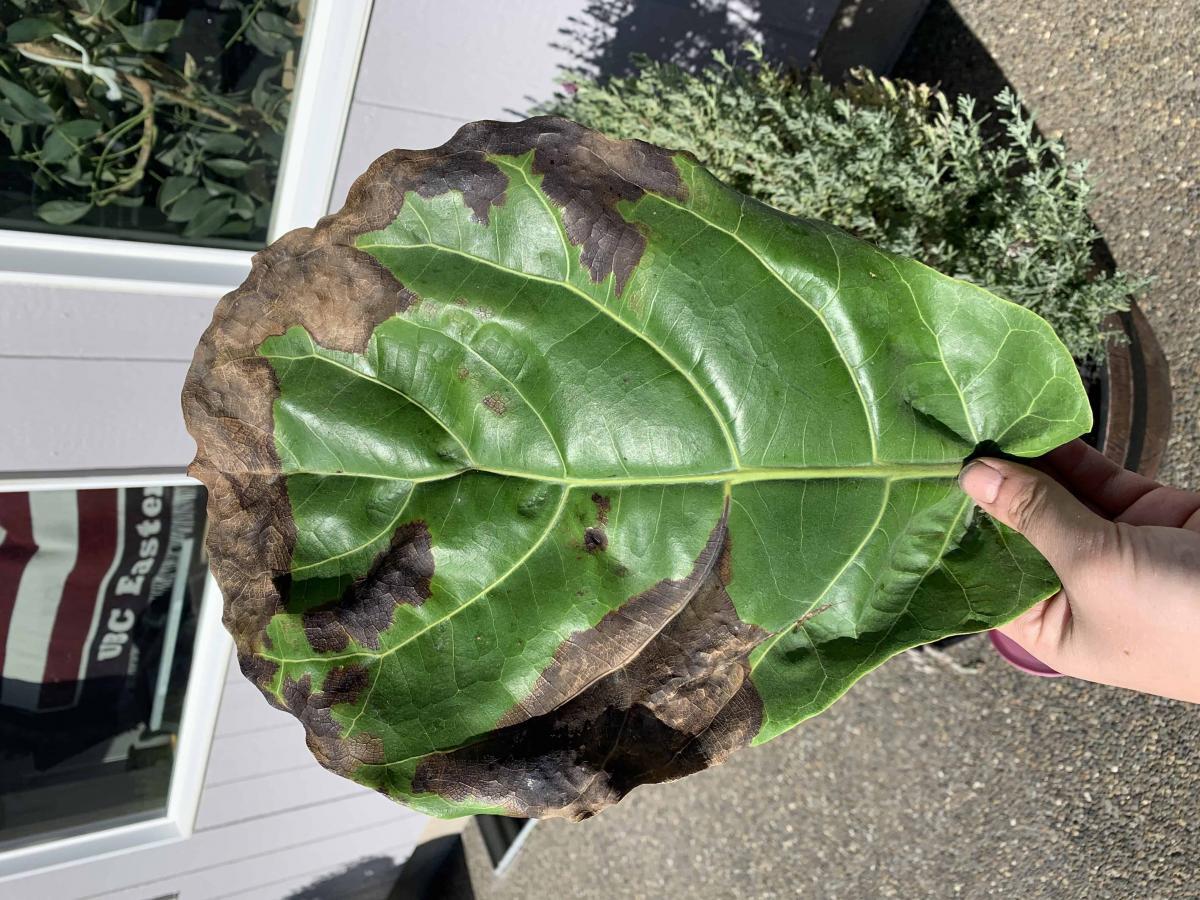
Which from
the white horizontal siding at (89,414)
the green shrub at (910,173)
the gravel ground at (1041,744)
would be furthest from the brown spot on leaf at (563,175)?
the gravel ground at (1041,744)

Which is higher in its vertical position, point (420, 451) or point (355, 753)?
point (420, 451)

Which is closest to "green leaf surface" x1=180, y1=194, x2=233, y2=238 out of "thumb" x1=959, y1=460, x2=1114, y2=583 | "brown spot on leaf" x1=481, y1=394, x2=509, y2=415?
"brown spot on leaf" x1=481, y1=394, x2=509, y2=415

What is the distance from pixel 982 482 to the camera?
133 cm

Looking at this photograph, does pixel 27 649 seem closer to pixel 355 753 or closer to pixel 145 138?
pixel 145 138

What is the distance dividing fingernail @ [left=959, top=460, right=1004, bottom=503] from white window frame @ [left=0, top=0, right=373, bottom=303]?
7.12ft

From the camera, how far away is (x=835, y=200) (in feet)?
8.00

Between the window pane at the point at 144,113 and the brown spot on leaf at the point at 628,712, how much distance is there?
6.57ft

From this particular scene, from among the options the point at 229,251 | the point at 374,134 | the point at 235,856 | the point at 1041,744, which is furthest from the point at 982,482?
the point at 235,856

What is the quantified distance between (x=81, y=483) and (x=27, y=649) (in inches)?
28.0

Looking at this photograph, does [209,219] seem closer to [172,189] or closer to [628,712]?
[172,189]

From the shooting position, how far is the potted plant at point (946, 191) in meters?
2.18

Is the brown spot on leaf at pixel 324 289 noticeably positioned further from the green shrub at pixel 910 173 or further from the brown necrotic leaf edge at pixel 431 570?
the green shrub at pixel 910 173

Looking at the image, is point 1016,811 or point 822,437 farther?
point 1016,811

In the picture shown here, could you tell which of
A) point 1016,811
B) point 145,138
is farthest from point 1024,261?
point 145,138
